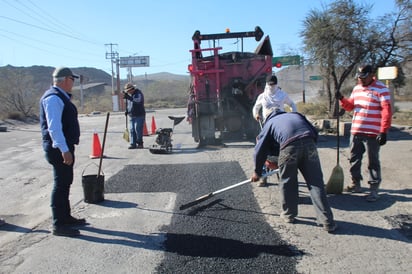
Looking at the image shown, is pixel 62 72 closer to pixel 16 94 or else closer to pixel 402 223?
pixel 402 223

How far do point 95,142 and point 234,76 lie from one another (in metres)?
4.15

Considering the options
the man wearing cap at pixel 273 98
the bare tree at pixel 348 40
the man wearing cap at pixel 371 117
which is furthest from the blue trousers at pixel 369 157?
the bare tree at pixel 348 40

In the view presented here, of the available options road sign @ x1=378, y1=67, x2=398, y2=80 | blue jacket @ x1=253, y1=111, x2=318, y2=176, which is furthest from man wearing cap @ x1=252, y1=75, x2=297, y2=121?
road sign @ x1=378, y1=67, x2=398, y2=80

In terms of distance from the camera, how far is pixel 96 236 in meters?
4.48

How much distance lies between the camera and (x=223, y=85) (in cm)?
1084

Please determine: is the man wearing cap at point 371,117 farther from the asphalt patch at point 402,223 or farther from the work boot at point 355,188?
the asphalt patch at point 402,223

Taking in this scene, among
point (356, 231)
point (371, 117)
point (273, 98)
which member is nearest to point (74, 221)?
point (356, 231)

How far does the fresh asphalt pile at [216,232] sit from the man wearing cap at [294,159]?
0.52 metres

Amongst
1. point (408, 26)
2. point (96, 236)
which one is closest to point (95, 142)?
point (96, 236)

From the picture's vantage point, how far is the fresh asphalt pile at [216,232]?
143 inches

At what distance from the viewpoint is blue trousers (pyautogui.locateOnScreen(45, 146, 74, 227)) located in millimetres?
4512

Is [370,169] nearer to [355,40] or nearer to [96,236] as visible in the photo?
[96,236]

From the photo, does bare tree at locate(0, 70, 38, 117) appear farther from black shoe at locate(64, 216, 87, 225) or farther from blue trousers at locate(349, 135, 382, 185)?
blue trousers at locate(349, 135, 382, 185)

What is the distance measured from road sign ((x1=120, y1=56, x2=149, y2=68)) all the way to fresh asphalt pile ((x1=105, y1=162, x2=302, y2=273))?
214 ft
